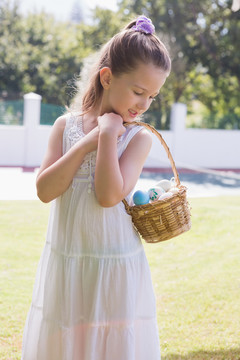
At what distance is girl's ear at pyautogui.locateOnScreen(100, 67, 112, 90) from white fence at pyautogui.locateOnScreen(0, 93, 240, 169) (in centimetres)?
1201

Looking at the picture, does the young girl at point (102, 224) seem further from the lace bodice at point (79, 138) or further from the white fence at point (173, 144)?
the white fence at point (173, 144)

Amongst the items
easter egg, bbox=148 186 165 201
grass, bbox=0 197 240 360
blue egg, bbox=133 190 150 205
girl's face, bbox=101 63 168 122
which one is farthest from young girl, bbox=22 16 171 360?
grass, bbox=0 197 240 360

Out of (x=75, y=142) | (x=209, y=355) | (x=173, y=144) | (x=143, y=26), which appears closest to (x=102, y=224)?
(x=75, y=142)

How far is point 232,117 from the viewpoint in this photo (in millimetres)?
16812

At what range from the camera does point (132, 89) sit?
5.63ft

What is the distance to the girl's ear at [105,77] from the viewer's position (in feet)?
5.77

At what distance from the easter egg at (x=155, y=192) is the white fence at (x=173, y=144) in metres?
11.7

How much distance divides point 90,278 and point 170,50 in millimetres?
18373

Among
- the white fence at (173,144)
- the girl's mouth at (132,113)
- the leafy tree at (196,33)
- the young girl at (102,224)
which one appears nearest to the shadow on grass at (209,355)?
the young girl at (102,224)

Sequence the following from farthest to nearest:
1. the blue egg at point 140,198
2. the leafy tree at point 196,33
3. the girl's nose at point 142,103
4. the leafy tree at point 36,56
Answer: the leafy tree at point 36,56 < the leafy tree at point 196,33 < the blue egg at point 140,198 < the girl's nose at point 142,103

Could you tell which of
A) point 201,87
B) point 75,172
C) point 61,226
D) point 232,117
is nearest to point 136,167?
point 75,172

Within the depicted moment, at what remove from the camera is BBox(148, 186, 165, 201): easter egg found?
2131 mm

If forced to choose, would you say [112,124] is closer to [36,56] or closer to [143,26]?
[143,26]

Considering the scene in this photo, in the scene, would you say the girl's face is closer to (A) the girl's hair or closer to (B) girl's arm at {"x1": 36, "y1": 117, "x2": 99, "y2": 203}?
(A) the girl's hair
